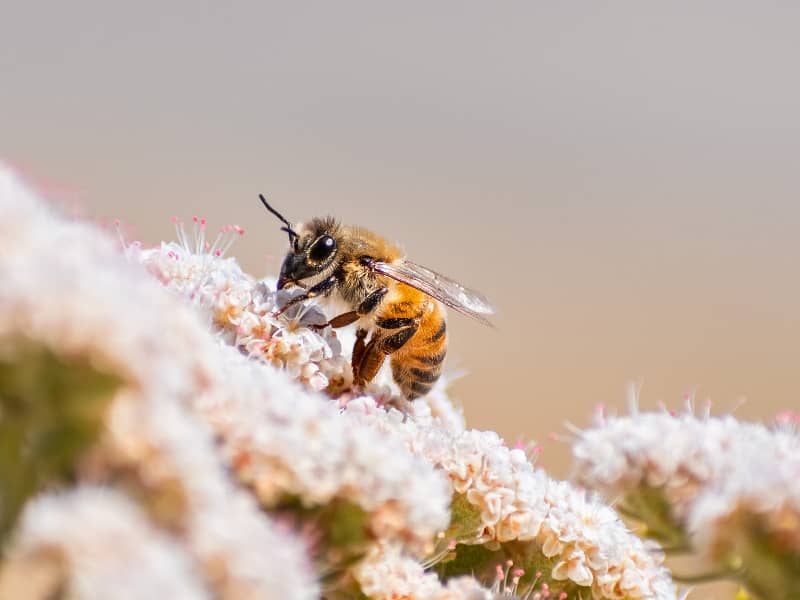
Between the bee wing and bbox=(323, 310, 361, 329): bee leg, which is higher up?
the bee wing

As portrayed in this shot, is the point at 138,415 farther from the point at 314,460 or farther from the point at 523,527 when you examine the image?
the point at 523,527

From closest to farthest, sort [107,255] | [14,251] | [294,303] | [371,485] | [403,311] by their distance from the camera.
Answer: [14,251] < [107,255] < [371,485] < [294,303] < [403,311]

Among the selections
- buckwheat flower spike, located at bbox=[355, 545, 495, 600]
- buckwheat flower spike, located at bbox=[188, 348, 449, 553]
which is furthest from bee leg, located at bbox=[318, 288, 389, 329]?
buckwheat flower spike, located at bbox=[188, 348, 449, 553]

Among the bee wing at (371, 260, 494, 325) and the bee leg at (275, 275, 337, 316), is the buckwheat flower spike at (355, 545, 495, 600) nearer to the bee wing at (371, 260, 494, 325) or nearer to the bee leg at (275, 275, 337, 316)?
the bee leg at (275, 275, 337, 316)

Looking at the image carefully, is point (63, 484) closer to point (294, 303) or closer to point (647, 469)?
point (647, 469)

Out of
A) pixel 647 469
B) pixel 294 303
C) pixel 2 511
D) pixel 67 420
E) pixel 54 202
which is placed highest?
pixel 294 303

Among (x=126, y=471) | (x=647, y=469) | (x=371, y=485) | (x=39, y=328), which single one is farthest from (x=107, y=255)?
(x=647, y=469)
